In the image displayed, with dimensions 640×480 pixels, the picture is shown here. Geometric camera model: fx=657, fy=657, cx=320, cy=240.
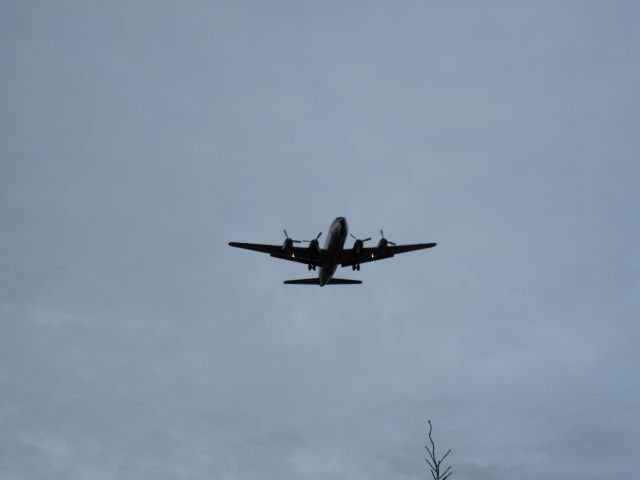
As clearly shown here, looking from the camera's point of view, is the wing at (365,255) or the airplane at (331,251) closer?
the airplane at (331,251)

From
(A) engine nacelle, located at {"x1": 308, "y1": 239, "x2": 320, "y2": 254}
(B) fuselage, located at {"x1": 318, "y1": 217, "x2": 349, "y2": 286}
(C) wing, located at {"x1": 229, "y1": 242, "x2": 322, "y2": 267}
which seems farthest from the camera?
(C) wing, located at {"x1": 229, "y1": 242, "x2": 322, "y2": 267}

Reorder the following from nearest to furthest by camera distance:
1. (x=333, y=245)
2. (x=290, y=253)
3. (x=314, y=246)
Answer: (x=333, y=245), (x=314, y=246), (x=290, y=253)

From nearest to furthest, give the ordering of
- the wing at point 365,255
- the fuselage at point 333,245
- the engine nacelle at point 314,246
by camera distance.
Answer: the fuselage at point 333,245, the engine nacelle at point 314,246, the wing at point 365,255

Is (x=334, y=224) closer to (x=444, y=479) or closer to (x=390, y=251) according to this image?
(x=390, y=251)

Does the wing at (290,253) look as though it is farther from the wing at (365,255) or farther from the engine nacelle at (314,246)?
the wing at (365,255)

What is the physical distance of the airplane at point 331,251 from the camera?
2428 inches

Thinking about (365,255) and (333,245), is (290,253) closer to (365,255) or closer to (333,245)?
(333,245)

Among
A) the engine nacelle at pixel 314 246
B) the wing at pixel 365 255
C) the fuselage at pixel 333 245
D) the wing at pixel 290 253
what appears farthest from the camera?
the wing at pixel 365 255

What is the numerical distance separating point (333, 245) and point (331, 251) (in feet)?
3.00

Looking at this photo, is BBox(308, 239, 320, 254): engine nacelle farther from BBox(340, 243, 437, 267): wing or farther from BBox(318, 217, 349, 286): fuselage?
BBox(340, 243, 437, 267): wing

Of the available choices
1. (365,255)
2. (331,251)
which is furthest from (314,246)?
(365,255)

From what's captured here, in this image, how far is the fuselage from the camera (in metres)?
61.0

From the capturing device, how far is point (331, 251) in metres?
62.3

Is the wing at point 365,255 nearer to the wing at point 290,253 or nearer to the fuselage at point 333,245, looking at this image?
the fuselage at point 333,245
